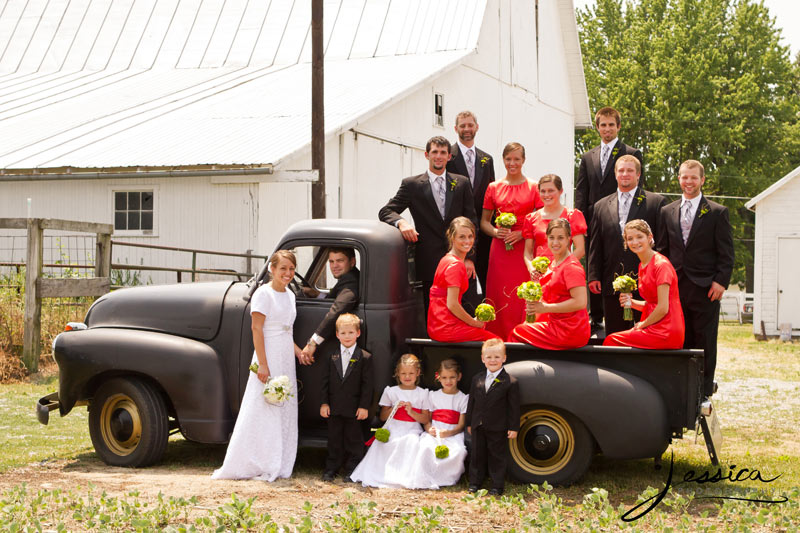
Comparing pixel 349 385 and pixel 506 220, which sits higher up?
pixel 506 220

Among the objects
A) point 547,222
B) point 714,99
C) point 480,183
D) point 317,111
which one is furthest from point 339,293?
point 714,99

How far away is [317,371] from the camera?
7418 mm

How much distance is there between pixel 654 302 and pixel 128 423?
4.12 m

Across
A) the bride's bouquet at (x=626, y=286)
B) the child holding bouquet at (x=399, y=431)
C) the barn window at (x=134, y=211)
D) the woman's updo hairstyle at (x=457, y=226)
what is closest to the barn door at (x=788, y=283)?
the barn window at (x=134, y=211)

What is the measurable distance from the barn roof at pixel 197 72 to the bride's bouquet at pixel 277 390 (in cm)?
971

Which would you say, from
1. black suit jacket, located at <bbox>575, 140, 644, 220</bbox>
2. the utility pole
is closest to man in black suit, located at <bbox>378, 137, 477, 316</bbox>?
black suit jacket, located at <bbox>575, 140, 644, 220</bbox>

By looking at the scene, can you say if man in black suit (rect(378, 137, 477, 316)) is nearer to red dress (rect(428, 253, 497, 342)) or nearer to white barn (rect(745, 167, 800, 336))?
red dress (rect(428, 253, 497, 342))

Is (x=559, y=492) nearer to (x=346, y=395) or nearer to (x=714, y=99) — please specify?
(x=346, y=395)

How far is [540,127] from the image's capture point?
29.6 meters

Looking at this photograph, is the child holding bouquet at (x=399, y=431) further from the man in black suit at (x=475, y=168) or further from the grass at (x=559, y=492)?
the man in black suit at (x=475, y=168)

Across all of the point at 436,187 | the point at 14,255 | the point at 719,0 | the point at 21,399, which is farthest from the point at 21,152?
the point at 719,0

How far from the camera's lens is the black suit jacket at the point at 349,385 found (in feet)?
23.3

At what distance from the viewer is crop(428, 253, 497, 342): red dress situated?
723cm

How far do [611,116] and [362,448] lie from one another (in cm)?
364
